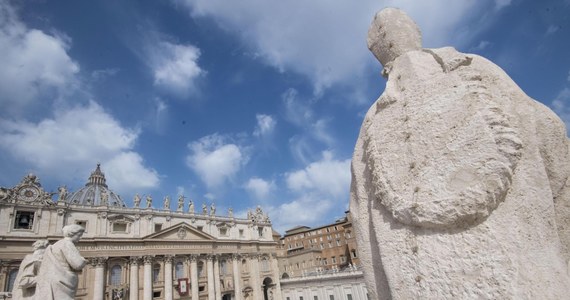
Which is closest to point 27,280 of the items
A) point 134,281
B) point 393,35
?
point 393,35

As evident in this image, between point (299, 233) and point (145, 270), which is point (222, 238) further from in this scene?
point (299, 233)

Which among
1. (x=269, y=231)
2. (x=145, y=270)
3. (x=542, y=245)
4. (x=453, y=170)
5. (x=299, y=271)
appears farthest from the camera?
(x=299, y=271)

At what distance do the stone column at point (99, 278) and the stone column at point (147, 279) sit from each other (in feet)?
12.5

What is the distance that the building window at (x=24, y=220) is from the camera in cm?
2735

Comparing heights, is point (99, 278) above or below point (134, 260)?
below

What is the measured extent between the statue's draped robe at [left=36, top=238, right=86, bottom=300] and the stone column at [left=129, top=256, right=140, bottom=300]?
30.6 metres

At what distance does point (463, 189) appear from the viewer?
1.82 meters

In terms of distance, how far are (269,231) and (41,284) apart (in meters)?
45.1

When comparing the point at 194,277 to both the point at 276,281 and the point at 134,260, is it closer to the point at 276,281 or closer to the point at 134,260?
the point at 134,260

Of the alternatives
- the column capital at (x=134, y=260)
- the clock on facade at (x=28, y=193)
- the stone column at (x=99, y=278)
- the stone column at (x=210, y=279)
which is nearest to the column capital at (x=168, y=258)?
the column capital at (x=134, y=260)

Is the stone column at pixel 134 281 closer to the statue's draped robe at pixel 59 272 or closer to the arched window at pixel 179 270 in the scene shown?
the arched window at pixel 179 270

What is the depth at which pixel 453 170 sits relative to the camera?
6.30ft

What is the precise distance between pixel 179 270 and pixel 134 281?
5.44 metres

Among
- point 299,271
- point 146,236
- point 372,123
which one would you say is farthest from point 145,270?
point 372,123
